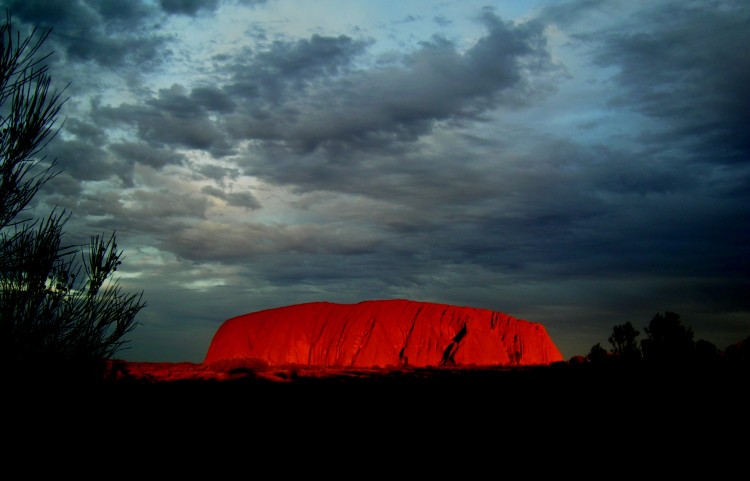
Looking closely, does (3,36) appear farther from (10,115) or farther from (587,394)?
(587,394)

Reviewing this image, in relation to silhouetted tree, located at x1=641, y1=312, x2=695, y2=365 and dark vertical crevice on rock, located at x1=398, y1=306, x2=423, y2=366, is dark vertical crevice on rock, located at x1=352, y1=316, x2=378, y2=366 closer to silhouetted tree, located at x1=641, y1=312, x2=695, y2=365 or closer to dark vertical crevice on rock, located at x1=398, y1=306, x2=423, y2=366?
dark vertical crevice on rock, located at x1=398, y1=306, x2=423, y2=366

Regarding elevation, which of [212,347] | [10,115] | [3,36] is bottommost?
[212,347]

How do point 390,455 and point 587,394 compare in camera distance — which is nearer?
point 390,455

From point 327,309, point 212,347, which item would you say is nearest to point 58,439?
point 327,309

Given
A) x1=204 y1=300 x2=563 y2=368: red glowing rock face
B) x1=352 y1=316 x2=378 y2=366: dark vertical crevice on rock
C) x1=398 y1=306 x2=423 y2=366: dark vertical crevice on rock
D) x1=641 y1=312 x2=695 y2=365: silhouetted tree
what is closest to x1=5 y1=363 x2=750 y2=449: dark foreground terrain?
x1=641 y1=312 x2=695 y2=365: silhouetted tree

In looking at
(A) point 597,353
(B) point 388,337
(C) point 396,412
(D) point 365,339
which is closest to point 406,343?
(B) point 388,337

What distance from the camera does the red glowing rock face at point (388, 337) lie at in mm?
52812

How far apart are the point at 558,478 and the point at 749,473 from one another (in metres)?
2.35

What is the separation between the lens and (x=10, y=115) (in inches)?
298

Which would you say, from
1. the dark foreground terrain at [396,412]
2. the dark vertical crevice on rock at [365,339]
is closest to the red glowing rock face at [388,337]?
the dark vertical crevice on rock at [365,339]

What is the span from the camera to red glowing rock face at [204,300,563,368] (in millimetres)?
52812

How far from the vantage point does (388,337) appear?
180 feet

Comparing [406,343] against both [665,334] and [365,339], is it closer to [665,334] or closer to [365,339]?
[365,339]

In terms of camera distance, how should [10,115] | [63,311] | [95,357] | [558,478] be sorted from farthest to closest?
[95,357] < [63,311] < [10,115] < [558,478]
